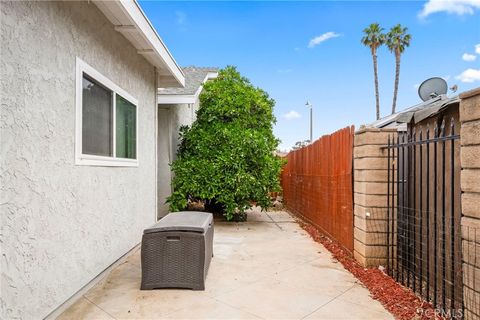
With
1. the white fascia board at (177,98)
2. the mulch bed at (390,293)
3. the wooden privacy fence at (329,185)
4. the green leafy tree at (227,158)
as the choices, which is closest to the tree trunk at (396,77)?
the wooden privacy fence at (329,185)

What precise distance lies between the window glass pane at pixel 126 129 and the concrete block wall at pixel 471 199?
4562 millimetres

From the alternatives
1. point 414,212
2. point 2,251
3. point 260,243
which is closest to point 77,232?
point 2,251

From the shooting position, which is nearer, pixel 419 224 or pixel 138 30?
pixel 419 224

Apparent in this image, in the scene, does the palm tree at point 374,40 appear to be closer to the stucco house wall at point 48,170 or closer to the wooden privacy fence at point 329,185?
the wooden privacy fence at point 329,185

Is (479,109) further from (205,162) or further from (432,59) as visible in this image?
(432,59)

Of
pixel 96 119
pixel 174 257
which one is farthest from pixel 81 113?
pixel 174 257

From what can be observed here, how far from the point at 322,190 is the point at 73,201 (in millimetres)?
5245

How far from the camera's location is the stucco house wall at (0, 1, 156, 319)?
8.62ft

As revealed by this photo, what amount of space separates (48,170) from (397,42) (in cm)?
3005

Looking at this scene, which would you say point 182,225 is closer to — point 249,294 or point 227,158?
point 249,294

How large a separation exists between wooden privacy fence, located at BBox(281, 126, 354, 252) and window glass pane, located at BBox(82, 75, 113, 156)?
388cm

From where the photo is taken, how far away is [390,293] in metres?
3.78

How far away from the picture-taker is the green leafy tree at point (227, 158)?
27.7 feet

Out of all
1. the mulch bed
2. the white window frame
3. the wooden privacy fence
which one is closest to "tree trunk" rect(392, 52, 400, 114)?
the wooden privacy fence
